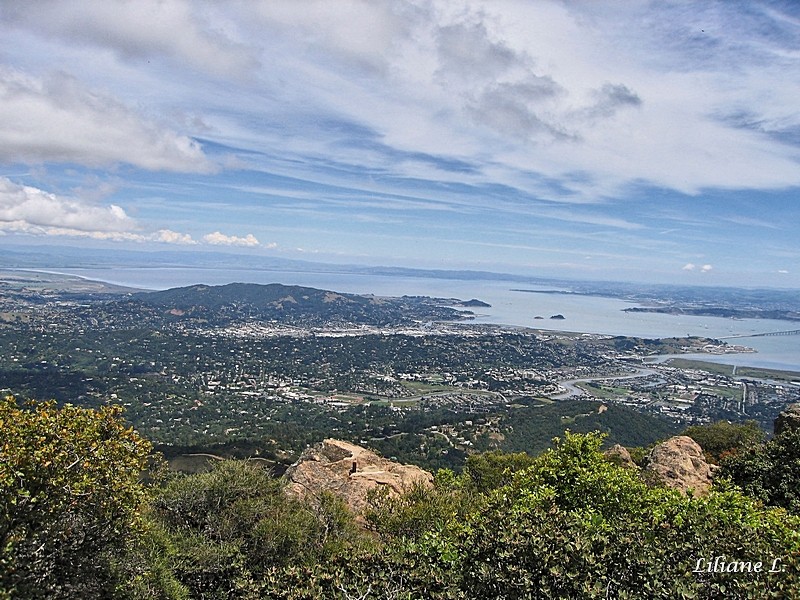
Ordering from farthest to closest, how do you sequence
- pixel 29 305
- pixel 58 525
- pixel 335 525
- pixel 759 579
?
pixel 29 305
pixel 335 525
pixel 58 525
pixel 759 579

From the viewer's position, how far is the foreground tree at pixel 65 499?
26.9 feet

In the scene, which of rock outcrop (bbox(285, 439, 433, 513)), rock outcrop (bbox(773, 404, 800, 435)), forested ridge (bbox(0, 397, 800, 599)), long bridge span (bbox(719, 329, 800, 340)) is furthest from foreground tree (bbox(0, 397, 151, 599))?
long bridge span (bbox(719, 329, 800, 340))

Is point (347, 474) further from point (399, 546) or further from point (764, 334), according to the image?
point (764, 334)

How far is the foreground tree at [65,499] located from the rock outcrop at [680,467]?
53.3 feet

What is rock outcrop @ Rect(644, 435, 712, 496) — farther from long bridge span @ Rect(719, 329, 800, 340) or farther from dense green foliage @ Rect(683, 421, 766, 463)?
long bridge span @ Rect(719, 329, 800, 340)

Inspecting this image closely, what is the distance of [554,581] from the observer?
8.15 metres

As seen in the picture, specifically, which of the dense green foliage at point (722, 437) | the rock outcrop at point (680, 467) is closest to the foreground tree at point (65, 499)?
the rock outcrop at point (680, 467)

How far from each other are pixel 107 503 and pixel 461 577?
6.55 meters

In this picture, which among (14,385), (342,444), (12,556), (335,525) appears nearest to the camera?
(12,556)

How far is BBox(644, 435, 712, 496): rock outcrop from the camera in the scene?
17953 millimetres

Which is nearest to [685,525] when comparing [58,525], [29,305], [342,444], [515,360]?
[58,525]

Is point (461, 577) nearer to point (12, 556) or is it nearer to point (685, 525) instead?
point (685, 525)

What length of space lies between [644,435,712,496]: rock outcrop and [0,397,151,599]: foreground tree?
16253mm

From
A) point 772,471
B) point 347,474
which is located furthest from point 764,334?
point 347,474
